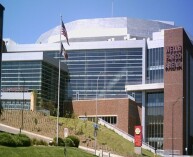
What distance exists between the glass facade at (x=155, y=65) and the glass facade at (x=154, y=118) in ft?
12.6

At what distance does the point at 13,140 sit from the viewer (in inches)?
1550

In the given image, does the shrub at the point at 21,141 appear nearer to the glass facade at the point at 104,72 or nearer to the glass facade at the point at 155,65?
the glass facade at the point at 104,72

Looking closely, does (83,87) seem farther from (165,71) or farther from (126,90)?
(165,71)

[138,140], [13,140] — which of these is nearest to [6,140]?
[13,140]

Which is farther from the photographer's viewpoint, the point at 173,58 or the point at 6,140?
the point at 173,58

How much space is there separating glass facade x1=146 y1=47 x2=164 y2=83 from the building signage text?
20.3 feet

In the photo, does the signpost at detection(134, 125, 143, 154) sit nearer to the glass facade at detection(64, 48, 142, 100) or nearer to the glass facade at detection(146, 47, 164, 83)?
the glass facade at detection(146, 47, 164, 83)

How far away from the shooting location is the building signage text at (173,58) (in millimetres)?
94169

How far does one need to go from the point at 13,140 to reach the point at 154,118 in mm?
61855

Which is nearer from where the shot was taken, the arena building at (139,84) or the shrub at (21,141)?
the shrub at (21,141)

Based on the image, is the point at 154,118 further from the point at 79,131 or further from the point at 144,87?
the point at 79,131

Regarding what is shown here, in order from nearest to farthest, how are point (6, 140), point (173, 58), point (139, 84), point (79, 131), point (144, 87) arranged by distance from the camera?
point (6, 140), point (79, 131), point (173, 58), point (144, 87), point (139, 84)

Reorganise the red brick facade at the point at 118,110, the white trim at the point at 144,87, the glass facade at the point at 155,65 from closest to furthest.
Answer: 1. the red brick facade at the point at 118,110
2. the white trim at the point at 144,87
3. the glass facade at the point at 155,65

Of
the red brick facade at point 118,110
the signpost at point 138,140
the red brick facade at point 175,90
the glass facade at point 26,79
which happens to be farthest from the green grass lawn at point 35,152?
the red brick facade at point 118,110
